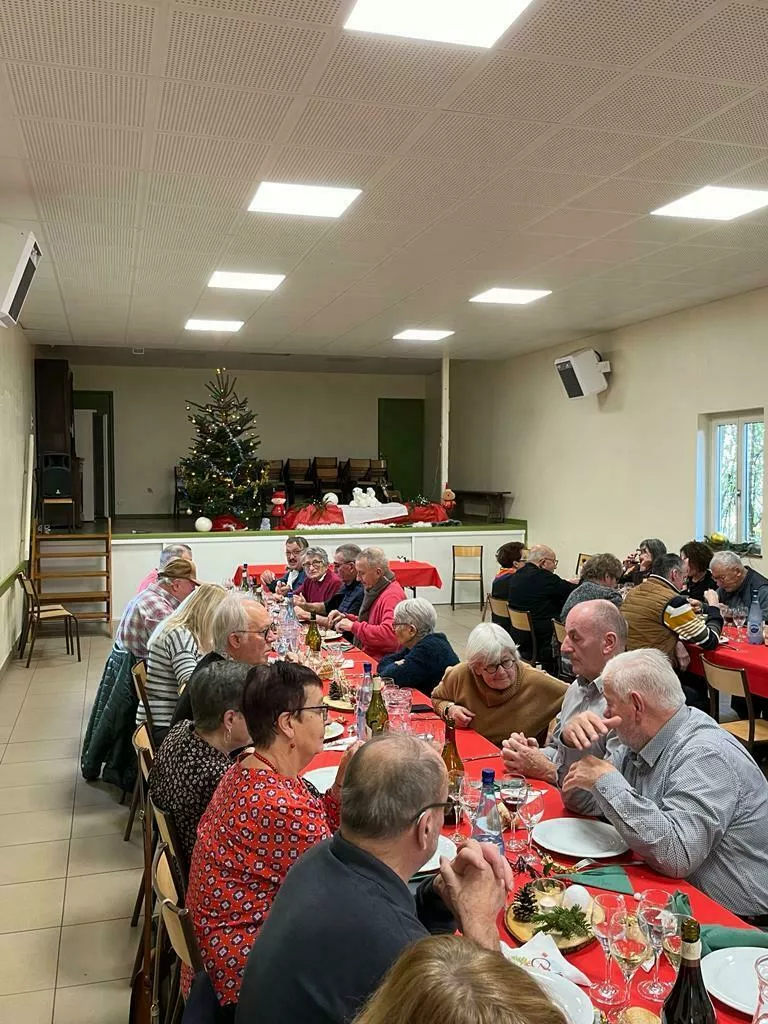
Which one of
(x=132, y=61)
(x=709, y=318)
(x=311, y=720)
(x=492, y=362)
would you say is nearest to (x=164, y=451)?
(x=492, y=362)

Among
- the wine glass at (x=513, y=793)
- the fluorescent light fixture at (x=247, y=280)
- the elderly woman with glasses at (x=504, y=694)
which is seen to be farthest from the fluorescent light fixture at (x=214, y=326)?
the wine glass at (x=513, y=793)

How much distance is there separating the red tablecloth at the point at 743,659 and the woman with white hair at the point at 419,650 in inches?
69.1

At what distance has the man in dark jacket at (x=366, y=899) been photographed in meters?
1.48

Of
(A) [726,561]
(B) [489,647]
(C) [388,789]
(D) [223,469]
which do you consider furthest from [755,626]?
(D) [223,469]

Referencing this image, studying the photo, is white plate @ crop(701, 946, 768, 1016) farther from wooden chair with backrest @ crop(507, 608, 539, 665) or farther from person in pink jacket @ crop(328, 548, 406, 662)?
wooden chair with backrest @ crop(507, 608, 539, 665)

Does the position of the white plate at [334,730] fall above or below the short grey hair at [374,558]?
below

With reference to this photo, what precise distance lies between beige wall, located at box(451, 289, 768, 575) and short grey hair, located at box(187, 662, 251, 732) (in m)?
6.65

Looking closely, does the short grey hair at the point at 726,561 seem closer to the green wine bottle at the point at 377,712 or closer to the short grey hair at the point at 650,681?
the green wine bottle at the point at 377,712

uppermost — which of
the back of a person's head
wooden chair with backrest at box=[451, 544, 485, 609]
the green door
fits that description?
the green door

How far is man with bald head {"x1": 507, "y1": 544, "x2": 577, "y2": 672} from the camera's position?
7059 mm

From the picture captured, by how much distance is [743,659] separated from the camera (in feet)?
16.5

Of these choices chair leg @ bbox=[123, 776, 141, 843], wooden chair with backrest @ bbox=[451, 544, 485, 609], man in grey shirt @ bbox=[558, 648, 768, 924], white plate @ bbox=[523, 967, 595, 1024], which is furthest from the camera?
wooden chair with backrest @ bbox=[451, 544, 485, 609]

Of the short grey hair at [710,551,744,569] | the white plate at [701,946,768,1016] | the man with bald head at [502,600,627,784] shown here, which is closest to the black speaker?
the short grey hair at [710,551,744,569]

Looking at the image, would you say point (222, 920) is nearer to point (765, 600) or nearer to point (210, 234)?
point (210, 234)
